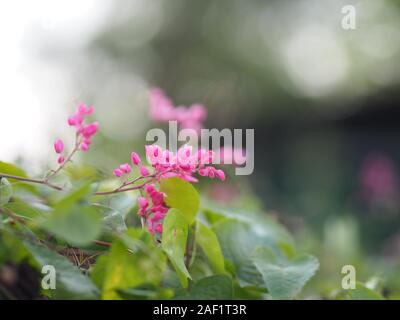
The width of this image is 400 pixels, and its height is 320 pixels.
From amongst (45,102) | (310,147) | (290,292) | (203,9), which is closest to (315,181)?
(310,147)

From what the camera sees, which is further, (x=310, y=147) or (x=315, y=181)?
(x=310, y=147)

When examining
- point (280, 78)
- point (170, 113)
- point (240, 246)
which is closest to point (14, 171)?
point (240, 246)

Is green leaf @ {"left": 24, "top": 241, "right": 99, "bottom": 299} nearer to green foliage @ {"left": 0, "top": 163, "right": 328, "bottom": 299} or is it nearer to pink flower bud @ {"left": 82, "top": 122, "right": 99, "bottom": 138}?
green foliage @ {"left": 0, "top": 163, "right": 328, "bottom": 299}

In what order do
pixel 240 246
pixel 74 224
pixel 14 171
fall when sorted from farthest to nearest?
pixel 240 246 < pixel 14 171 < pixel 74 224

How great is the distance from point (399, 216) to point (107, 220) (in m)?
2.53

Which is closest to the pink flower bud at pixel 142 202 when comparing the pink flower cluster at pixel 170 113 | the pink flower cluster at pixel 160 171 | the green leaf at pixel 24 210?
the pink flower cluster at pixel 160 171

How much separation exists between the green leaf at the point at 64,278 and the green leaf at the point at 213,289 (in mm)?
114

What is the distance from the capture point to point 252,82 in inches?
234

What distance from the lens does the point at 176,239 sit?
542mm

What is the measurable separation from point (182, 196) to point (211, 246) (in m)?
0.08

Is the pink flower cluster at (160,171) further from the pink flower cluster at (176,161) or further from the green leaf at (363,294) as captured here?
the green leaf at (363,294)
